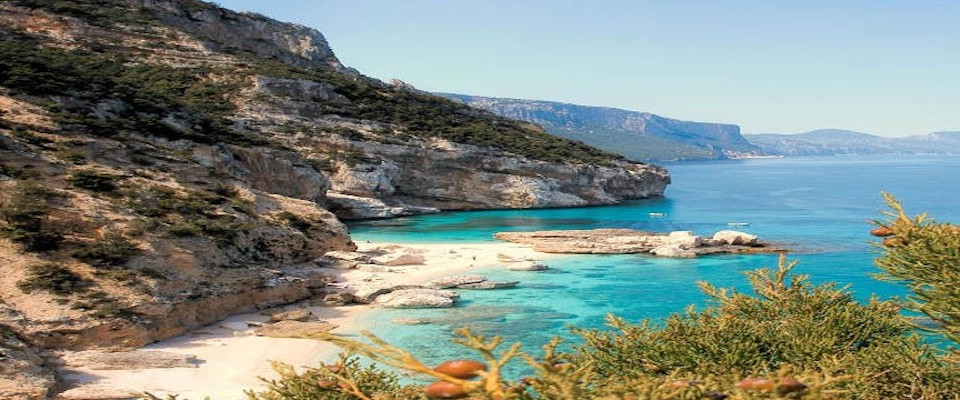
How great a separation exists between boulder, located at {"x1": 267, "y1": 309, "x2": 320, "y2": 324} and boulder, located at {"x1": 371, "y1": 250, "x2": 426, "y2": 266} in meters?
12.5

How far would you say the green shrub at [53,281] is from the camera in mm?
20578

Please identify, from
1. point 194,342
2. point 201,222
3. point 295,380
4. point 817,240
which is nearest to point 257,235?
point 201,222

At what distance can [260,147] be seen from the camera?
179 ft

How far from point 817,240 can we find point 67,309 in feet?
172

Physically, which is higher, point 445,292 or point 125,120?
point 125,120

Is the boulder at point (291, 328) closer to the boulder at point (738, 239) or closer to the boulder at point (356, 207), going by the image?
the boulder at point (738, 239)

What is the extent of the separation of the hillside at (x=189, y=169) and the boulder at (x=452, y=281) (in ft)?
18.5

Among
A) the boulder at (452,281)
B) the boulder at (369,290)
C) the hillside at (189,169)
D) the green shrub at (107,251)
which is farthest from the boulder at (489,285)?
the green shrub at (107,251)

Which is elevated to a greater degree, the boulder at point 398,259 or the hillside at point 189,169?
the hillside at point 189,169

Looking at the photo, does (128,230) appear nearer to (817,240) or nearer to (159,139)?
(159,139)

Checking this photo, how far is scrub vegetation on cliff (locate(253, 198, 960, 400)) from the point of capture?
4105 mm

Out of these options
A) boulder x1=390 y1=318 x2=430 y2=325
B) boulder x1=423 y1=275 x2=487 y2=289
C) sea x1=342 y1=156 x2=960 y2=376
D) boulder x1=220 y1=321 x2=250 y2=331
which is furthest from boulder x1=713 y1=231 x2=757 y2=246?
boulder x1=220 y1=321 x2=250 y2=331

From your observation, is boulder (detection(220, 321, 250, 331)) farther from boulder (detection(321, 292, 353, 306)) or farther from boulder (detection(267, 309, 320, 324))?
boulder (detection(321, 292, 353, 306))

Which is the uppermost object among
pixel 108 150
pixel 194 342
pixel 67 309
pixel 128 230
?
pixel 108 150
